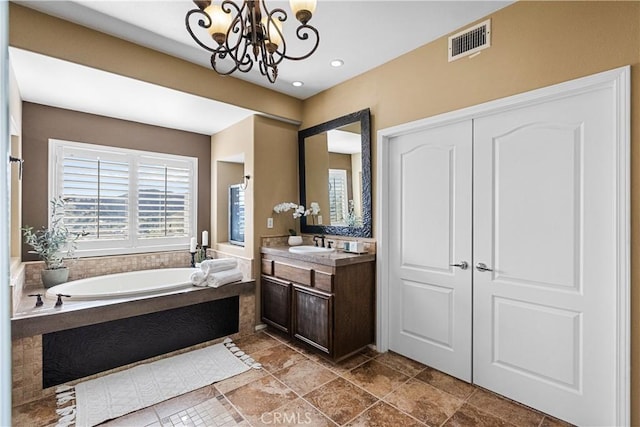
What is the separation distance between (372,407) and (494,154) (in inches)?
78.8

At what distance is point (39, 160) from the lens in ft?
10.3

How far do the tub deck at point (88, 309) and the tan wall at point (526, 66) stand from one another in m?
2.22

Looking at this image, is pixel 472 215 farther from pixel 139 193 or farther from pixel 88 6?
pixel 139 193

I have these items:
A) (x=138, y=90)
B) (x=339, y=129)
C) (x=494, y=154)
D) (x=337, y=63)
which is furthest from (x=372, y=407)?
(x=138, y=90)

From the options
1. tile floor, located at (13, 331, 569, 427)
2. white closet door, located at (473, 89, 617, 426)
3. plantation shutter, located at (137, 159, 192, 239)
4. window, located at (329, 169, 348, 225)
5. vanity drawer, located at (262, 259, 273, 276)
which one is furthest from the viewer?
plantation shutter, located at (137, 159, 192, 239)

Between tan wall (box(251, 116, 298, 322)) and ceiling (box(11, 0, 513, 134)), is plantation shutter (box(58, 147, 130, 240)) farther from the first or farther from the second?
tan wall (box(251, 116, 298, 322))

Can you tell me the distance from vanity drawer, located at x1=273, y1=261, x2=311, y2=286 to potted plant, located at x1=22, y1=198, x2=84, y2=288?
2.03m

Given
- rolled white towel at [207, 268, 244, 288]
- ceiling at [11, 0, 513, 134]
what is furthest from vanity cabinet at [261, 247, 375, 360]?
ceiling at [11, 0, 513, 134]

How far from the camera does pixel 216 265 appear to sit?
325cm

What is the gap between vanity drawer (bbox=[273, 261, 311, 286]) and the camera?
2994 mm

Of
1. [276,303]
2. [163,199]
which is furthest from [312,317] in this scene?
[163,199]

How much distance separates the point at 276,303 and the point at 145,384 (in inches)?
52.1

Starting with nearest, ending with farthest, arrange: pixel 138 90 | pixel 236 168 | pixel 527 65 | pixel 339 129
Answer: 1. pixel 527 65
2. pixel 138 90
3. pixel 339 129
4. pixel 236 168

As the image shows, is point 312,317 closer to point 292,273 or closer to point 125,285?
point 292,273
